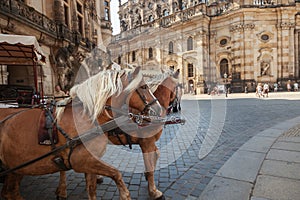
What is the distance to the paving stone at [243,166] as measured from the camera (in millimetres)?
2963

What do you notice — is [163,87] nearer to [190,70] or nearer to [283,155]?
[283,155]

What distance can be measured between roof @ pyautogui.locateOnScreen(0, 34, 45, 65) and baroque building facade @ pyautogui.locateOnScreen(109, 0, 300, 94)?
20741 millimetres

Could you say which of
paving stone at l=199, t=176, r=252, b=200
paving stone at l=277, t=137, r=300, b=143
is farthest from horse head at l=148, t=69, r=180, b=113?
paving stone at l=277, t=137, r=300, b=143

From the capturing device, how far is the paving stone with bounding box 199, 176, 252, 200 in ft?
8.04

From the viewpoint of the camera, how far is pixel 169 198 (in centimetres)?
255

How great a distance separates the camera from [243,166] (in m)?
3.30

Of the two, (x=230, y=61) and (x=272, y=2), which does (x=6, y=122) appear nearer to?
(x=230, y=61)

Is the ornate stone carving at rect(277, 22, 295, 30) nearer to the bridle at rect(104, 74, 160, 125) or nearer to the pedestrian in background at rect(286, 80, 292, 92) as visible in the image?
the pedestrian in background at rect(286, 80, 292, 92)

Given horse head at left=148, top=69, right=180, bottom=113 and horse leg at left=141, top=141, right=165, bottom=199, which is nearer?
horse leg at left=141, top=141, right=165, bottom=199

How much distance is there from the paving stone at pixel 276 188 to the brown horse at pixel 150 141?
1417mm

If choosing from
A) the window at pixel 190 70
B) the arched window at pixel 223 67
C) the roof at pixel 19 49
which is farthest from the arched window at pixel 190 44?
the roof at pixel 19 49

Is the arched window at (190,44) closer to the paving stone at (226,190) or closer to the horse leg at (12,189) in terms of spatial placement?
the paving stone at (226,190)

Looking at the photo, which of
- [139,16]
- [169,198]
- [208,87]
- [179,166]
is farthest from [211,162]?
[139,16]

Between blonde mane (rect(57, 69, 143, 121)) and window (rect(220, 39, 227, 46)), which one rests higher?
window (rect(220, 39, 227, 46))
